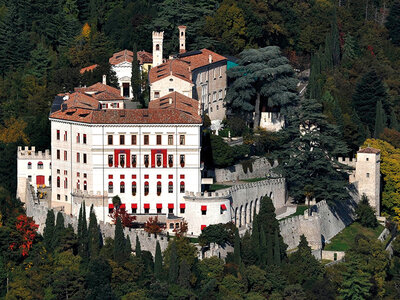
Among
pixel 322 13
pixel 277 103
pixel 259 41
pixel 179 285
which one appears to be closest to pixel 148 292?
pixel 179 285

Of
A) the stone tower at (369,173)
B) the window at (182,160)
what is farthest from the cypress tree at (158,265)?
the stone tower at (369,173)

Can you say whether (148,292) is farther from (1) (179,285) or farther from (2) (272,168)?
(2) (272,168)

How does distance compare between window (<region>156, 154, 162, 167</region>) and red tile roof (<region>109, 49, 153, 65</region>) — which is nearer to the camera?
window (<region>156, 154, 162, 167</region>)

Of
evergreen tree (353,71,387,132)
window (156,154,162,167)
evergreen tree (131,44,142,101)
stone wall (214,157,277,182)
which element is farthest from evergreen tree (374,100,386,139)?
window (156,154,162,167)

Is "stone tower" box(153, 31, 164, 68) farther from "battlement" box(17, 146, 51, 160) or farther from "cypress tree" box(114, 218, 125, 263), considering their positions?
"cypress tree" box(114, 218, 125, 263)

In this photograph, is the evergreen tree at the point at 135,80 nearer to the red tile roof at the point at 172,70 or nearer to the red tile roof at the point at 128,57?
the red tile roof at the point at 172,70
